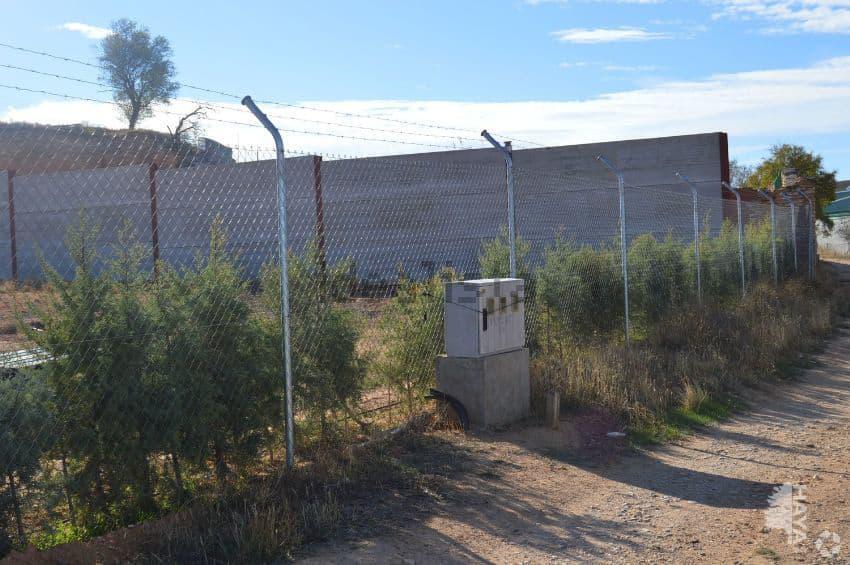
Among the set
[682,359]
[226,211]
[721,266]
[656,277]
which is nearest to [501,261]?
[682,359]

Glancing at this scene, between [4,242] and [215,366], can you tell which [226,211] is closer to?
[4,242]

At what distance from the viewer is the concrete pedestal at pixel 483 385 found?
24.9ft

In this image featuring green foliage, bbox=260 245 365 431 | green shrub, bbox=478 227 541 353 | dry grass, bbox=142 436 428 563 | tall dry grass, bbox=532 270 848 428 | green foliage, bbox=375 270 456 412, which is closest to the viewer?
dry grass, bbox=142 436 428 563

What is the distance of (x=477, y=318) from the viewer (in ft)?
24.8

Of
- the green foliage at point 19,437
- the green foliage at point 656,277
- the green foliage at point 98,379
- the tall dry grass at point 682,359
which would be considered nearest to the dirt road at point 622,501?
the tall dry grass at point 682,359

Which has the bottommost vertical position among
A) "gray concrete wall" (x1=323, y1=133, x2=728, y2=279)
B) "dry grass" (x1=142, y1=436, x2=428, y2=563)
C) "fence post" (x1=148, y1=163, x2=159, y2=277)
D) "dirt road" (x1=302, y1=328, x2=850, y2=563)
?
"dirt road" (x1=302, y1=328, x2=850, y2=563)

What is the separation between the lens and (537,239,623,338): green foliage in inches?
424

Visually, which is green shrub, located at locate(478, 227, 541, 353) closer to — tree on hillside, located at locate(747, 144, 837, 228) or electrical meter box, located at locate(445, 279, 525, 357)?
electrical meter box, located at locate(445, 279, 525, 357)

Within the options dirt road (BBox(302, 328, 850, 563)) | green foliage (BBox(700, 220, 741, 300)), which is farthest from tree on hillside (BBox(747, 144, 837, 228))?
dirt road (BBox(302, 328, 850, 563))

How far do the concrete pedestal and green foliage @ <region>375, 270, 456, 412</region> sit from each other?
1.34 ft

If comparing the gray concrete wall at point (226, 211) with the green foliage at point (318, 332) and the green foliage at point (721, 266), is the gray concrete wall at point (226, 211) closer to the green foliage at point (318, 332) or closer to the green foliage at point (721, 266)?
the green foliage at point (318, 332)

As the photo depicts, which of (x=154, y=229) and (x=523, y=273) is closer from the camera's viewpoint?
(x=154, y=229)

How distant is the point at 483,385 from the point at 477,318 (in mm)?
604

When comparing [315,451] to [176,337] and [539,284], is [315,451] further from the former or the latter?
[539,284]
